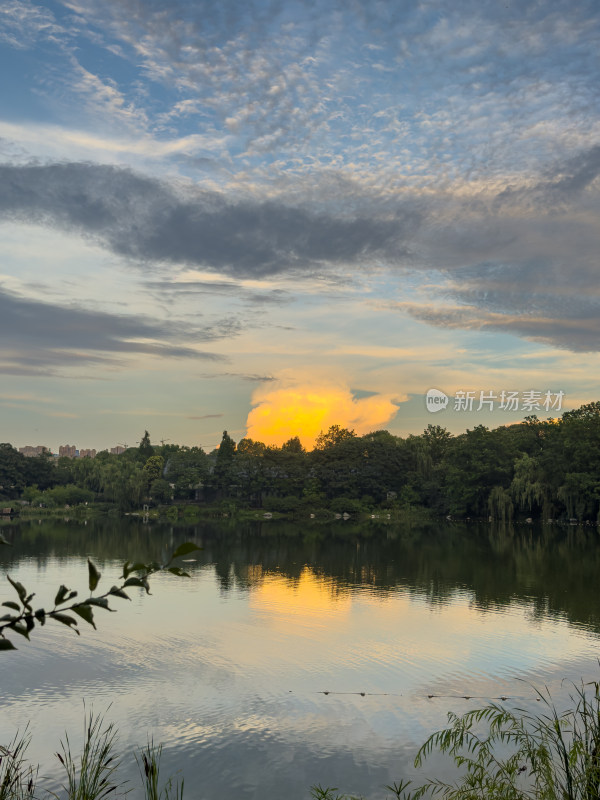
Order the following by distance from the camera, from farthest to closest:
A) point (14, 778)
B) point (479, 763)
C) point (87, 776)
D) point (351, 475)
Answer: point (351, 475) → point (479, 763) → point (87, 776) → point (14, 778)

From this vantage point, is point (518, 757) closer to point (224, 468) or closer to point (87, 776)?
point (87, 776)

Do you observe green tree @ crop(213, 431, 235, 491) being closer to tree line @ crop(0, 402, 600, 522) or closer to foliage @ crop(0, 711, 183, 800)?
tree line @ crop(0, 402, 600, 522)

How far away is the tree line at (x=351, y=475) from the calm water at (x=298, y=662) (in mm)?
26359

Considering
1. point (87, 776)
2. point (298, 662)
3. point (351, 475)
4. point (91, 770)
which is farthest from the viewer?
point (351, 475)

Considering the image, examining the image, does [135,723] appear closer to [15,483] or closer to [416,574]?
[416,574]

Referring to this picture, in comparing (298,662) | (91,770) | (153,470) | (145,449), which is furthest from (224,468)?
(91,770)

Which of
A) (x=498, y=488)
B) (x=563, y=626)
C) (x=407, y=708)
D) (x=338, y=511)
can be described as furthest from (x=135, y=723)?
(x=338, y=511)

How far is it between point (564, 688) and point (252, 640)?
770 cm

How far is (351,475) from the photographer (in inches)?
2773

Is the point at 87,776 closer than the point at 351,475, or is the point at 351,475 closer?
the point at 87,776

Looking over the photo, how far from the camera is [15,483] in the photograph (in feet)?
236

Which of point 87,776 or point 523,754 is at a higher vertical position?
point 87,776

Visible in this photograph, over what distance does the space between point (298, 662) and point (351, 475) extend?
54956 millimetres

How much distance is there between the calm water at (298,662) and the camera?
10602mm
